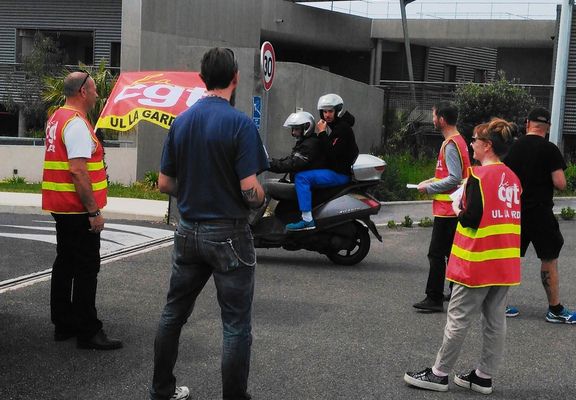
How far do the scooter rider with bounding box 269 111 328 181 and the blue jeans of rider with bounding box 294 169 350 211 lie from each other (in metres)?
0.07

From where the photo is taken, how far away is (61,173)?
6133 mm

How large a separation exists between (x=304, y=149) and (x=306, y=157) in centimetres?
9

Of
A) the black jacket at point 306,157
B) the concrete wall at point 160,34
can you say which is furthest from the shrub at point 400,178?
the black jacket at point 306,157

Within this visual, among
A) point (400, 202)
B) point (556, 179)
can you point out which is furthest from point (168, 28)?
point (556, 179)

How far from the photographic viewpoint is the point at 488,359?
5.51 meters

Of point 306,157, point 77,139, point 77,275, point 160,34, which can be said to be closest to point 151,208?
point 306,157

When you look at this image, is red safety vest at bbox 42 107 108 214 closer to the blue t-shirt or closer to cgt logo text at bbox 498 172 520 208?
the blue t-shirt

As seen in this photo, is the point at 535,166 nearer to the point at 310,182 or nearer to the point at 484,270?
the point at 484,270

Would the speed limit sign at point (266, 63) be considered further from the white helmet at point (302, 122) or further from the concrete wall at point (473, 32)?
the concrete wall at point (473, 32)

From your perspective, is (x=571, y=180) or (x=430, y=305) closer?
(x=430, y=305)

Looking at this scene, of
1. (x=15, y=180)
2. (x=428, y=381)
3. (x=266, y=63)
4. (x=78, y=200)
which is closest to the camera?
(x=428, y=381)

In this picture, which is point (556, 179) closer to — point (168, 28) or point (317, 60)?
point (168, 28)

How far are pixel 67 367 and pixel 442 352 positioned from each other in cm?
237

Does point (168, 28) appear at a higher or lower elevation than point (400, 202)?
higher
